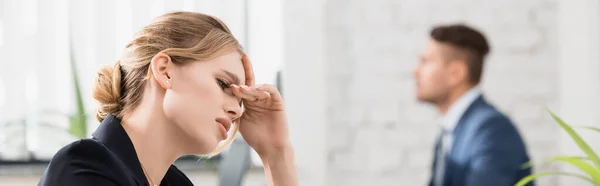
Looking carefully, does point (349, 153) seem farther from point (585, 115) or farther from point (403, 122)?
point (585, 115)

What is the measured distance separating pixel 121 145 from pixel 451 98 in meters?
2.10

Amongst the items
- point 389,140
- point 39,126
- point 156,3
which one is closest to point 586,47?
point 389,140

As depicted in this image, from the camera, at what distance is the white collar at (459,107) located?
10.1 feet

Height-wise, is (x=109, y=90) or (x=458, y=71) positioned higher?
(x=109, y=90)

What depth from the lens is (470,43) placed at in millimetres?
3197

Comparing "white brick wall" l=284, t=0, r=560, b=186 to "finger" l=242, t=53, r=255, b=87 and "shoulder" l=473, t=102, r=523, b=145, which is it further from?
"finger" l=242, t=53, r=255, b=87

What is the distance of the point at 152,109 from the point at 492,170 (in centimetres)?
173

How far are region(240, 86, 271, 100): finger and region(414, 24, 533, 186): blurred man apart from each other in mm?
1445

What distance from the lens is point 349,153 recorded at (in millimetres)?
3197

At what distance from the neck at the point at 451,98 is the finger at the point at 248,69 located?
6.23ft

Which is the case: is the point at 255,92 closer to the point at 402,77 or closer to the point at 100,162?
the point at 100,162

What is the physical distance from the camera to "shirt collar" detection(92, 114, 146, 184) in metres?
1.24

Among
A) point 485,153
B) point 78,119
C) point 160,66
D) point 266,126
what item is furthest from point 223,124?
point 78,119

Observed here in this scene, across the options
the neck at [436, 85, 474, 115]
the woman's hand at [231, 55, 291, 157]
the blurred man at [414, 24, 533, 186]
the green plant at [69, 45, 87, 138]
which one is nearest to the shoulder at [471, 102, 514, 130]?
the blurred man at [414, 24, 533, 186]
